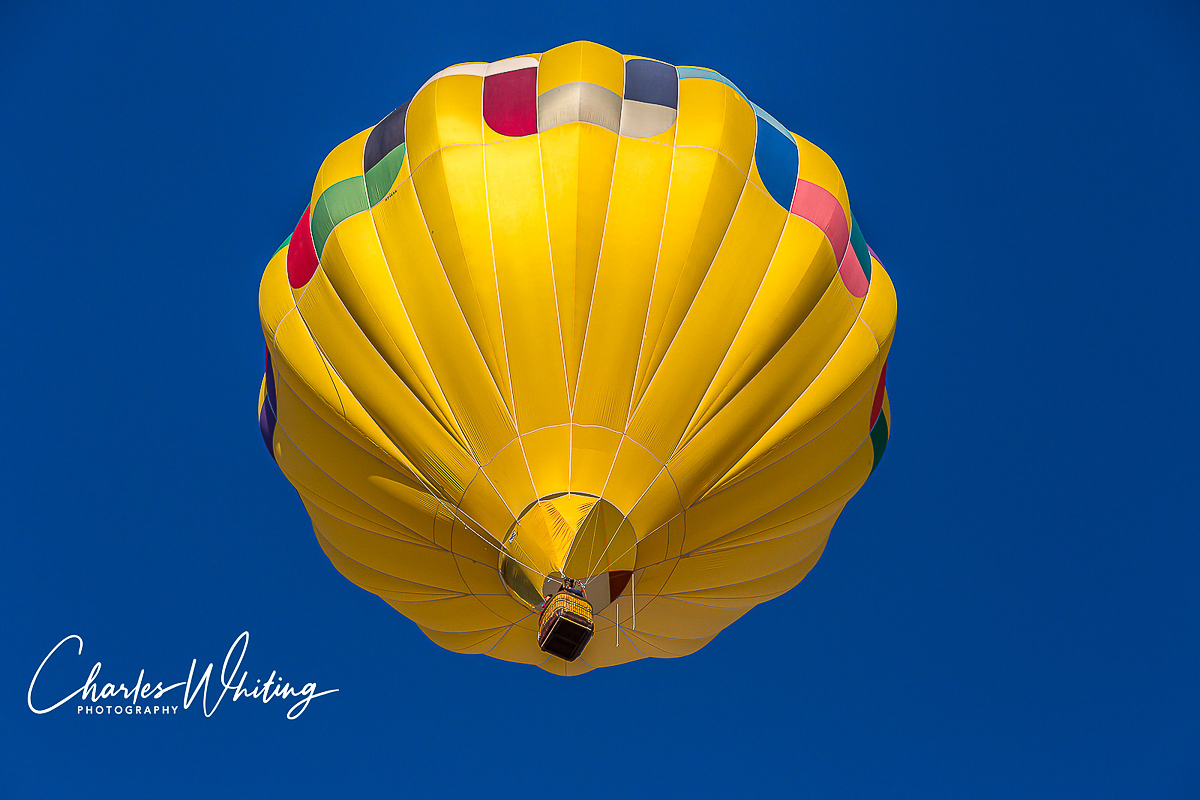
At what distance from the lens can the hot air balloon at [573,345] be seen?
19.4 feet

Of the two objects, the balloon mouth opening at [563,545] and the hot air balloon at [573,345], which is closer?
the balloon mouth opening at [563,545]

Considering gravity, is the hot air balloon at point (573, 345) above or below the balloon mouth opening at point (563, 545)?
above

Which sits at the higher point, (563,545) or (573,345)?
(573,345)

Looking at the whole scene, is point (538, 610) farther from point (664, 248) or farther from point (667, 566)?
point (664, 248)

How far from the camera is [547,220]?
6035 mm

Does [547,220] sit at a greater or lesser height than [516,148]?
lesser

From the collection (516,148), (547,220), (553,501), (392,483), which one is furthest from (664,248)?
(392,483)

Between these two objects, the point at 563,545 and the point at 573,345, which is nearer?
the point at 563,545

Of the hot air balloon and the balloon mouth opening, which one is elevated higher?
the hot air balloon

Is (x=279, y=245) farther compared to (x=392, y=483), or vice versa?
(x=279, y=245)

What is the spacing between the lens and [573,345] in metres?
5.92

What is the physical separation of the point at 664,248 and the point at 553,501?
146cm

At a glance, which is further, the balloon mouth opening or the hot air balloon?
the hot air balloon

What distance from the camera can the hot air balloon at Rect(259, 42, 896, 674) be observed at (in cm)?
591
